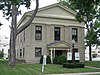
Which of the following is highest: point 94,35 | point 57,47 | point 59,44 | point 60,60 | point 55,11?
point 55,11

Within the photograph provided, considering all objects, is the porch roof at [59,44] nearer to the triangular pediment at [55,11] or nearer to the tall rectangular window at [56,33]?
the tall rectangular window at [56,33]

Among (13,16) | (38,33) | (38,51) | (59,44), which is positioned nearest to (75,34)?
(59,44)

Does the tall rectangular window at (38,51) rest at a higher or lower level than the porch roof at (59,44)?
lower

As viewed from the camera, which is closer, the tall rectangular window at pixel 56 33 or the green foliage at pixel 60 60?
the green foliage at pixel 60 60

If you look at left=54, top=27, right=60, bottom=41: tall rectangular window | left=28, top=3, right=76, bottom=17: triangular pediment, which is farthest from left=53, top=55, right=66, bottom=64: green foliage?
left=28, top=3, right=76, bottom=17: triangular pediment

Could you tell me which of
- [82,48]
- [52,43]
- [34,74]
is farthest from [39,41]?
[34,74]

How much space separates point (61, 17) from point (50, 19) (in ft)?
7.40

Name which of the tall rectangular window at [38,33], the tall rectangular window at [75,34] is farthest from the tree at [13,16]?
the tall rectangular window at [75,34]

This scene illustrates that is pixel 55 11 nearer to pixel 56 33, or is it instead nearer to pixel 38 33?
pixel 56 33

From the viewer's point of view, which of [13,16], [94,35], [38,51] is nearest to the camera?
[13,16]

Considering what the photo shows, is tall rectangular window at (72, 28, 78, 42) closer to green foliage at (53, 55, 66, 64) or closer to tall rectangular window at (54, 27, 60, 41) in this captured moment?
tall rectangular window at (54, 27, 60, 41)

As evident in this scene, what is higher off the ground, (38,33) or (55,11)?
(55,11)

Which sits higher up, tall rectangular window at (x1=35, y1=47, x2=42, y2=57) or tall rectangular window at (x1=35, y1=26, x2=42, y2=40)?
tall rectangular window at (x1=35, y1=26, x2=42, y2=40)

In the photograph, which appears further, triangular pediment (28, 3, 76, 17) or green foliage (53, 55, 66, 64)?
triangular pediment (28, 3, 76, 17)
